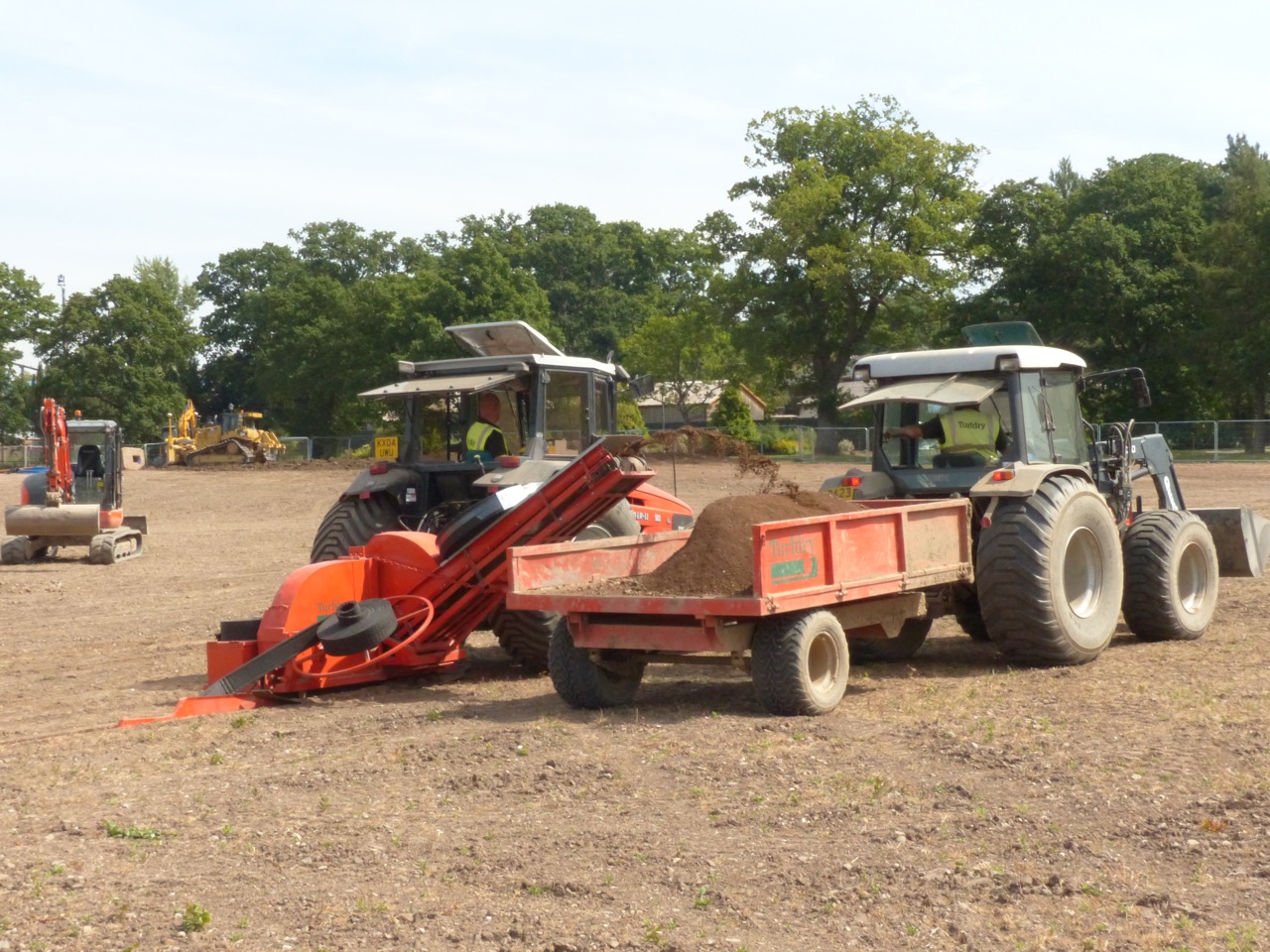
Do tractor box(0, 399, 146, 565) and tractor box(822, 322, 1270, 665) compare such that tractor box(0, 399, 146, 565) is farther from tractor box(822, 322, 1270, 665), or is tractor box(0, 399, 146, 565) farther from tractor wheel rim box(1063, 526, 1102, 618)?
tractor wheel rim box(1063, 526, 1102, 618)

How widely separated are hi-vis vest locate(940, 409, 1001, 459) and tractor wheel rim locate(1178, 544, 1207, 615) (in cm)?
200

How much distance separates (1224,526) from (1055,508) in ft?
10.9

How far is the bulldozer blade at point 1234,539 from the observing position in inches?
457

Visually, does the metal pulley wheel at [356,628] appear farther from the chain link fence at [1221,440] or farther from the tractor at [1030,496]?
the chain link fence at [1221,440]

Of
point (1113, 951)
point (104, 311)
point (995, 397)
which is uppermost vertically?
point (104, 311)

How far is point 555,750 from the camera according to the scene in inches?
281

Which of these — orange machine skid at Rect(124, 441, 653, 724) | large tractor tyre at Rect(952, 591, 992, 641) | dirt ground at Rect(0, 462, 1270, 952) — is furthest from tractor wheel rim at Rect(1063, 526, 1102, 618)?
orange machine skid at Rect(124, 441, 653, 724)

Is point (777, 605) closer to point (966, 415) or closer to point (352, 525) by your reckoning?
point (966, 415)

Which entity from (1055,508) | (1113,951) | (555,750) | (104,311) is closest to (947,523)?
(1055,508)

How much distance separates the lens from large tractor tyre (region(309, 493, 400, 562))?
10.8 m

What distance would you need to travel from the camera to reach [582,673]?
8.26 meters

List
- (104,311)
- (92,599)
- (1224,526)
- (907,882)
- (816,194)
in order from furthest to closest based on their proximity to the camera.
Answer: (104,311) → (816,194) → (92,599) → (1224,526) → (907,882)

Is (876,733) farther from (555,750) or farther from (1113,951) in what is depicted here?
(1113,951)

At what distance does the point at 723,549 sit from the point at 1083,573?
2.90 meters
